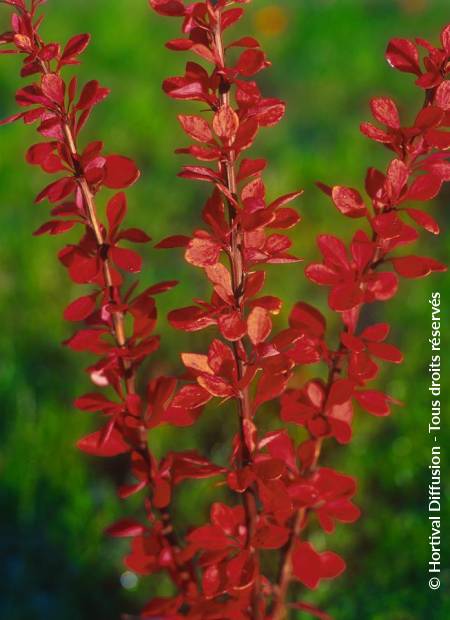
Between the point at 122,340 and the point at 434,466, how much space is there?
93 cm

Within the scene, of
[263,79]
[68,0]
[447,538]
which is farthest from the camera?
[68,0]

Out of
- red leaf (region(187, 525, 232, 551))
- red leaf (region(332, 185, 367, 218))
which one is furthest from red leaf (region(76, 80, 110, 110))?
red leaf (region(187, 525, 232, 551))

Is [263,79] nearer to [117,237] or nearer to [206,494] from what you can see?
[206,494]

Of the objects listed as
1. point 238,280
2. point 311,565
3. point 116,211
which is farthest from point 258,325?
point 311,565

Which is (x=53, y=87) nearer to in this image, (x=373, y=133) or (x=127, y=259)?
(x=127, y=259)

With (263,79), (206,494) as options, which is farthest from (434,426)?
(263,79)

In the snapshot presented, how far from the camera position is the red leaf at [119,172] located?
0.79 m

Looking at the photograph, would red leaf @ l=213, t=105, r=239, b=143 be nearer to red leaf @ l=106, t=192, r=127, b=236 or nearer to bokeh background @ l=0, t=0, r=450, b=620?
red leaf @ l=106, t=192, r=127, b=236

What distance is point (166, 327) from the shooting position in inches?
83.9

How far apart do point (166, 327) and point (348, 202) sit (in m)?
1.35

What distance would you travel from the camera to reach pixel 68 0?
393 centimetres

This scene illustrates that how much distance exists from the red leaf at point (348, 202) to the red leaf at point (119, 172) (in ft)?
0.66

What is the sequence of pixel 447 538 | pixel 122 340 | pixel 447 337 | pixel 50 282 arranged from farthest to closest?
pixel 50 282, pixel 447 337, pixel 447 538, pixel 122 340

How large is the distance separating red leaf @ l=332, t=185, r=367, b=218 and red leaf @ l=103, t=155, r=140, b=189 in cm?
20
